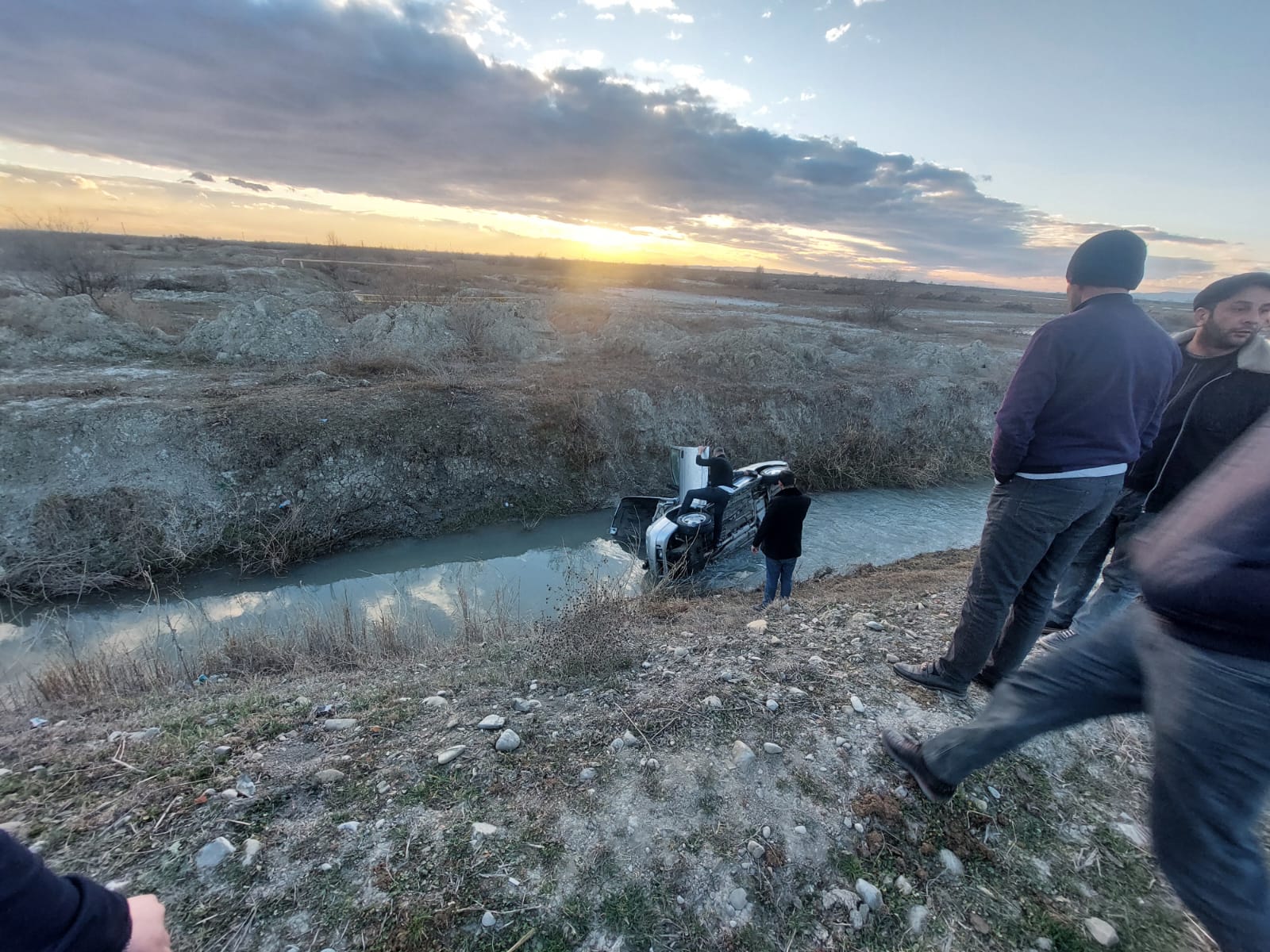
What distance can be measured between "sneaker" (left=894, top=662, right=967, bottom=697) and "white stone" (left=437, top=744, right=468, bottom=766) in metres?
2.68

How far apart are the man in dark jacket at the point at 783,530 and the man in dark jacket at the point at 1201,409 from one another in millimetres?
2483

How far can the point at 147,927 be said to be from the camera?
1.26m

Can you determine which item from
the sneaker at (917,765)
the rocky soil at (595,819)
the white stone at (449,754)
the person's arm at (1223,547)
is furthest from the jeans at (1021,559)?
the white stone at (449,754)

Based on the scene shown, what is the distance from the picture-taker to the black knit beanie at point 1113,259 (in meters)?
2.55

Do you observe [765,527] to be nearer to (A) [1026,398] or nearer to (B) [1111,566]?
(B) [1111,566]

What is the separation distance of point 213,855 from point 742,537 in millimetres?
7556

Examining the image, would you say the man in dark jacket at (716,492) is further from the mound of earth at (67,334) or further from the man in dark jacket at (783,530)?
the mound of earth at (67,334)

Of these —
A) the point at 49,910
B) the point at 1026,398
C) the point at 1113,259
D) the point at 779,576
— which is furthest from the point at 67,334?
the point at 1113,259

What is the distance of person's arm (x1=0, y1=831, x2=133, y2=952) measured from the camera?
3.21 ft

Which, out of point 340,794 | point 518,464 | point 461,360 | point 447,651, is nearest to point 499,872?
point 340,794

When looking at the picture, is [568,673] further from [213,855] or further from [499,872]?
[213,855]

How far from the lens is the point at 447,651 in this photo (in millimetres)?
4910

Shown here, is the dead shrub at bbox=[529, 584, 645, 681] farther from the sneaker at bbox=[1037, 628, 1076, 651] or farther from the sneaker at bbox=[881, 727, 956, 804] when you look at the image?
the sneaker at bbox=[1037, 628, 1076, 651]

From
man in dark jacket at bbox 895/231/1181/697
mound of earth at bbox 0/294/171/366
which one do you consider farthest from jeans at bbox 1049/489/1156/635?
mound of earth at bbox 0/294/171/366
